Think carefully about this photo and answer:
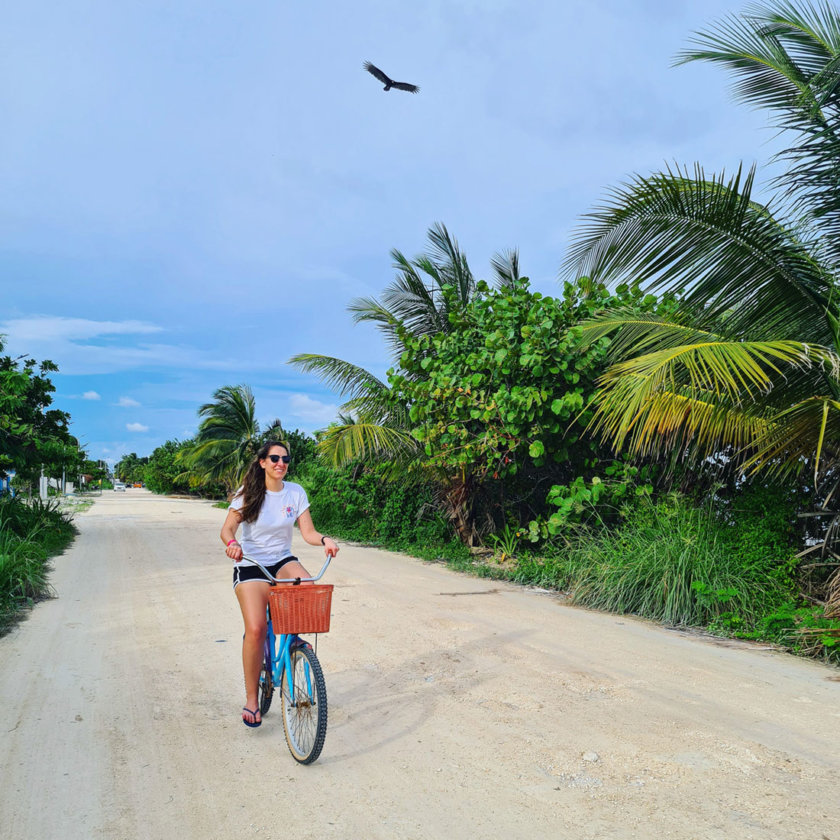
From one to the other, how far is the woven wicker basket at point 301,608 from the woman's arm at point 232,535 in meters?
0.41

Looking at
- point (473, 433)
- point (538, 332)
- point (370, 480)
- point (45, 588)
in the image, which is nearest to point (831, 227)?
point (538, 332)

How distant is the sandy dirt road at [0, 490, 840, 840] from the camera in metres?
3.32

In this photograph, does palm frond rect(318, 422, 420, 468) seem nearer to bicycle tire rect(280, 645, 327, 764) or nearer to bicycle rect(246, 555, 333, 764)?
bicycle rect(246, 555, 333, 764)

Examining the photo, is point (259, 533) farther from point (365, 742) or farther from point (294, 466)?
point (294, 466)

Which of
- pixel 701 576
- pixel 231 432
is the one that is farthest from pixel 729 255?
pixel 231 432

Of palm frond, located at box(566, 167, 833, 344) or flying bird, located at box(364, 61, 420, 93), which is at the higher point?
flying bird, located at box(364, 61, 420, 93)

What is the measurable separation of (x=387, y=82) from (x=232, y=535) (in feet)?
26.1

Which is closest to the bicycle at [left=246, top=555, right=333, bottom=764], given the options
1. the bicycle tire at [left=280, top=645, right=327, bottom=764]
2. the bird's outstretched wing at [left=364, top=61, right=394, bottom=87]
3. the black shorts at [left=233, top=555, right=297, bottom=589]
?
the bicycle tire at [left=280, top=645, right=327, bottom=764]

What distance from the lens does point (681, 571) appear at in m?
8.00

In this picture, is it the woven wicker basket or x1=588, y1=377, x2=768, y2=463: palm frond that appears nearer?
the woven wicker basket

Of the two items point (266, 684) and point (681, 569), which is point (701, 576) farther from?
point (266, 684)

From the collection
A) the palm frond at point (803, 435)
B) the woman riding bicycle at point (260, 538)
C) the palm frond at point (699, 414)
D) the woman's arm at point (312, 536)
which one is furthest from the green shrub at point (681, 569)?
the woman riding bicycle at point (260, 538)

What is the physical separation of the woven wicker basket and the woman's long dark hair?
0.72 metres

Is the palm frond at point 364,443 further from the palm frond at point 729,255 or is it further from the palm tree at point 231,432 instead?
the palm tree at point 231,432
